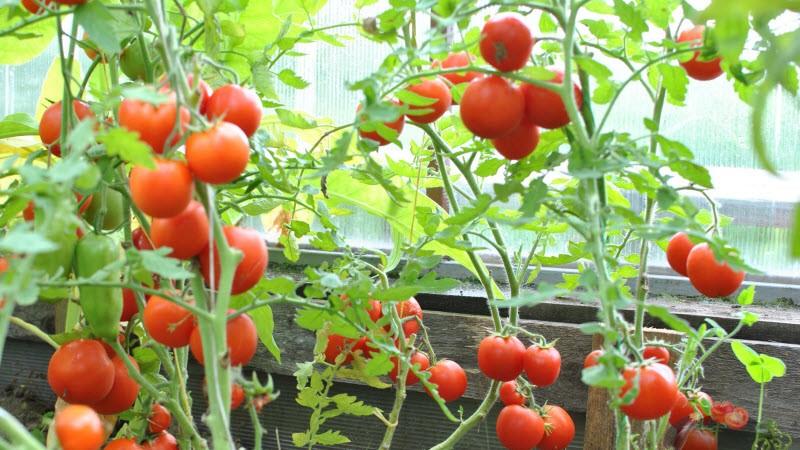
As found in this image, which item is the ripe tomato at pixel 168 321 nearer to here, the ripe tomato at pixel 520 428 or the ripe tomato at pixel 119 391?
the ripe tomato at pixel 119 391

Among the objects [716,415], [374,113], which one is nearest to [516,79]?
[374,113]

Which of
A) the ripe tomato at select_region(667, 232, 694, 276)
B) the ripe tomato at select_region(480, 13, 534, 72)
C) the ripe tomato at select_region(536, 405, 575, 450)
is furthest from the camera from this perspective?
the ripe tomato at select_region(536, 405, 575, 450)

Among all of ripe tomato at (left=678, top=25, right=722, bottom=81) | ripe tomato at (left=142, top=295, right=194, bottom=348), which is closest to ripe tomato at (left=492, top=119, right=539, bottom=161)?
ripe tomato at (left=678, top=25, right=722, bottom=81)

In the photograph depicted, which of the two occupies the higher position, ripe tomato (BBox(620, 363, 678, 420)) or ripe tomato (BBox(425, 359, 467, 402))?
ripe tomato (BBox(620, 363, 678, 420))

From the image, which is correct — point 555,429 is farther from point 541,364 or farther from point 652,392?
point 652,392

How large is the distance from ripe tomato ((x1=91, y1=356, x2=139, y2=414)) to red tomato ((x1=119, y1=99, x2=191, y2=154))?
0.24m

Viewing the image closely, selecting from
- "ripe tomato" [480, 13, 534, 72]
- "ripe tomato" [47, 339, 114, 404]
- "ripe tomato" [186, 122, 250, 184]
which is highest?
"ripe tomato" [480, 13, 534, 72]

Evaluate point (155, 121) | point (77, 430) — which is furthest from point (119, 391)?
point (155, 121)

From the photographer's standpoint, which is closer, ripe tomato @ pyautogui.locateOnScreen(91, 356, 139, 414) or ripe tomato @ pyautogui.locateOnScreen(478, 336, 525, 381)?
ripe tomato @ pyautogui.locateOnScreen(91, 356, 139, 414)

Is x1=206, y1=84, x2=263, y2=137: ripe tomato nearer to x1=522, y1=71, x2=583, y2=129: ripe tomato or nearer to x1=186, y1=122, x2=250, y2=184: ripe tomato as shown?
x1=186, y1=122, x2=250, y2=184: ripe tomato

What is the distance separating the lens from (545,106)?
0.55m

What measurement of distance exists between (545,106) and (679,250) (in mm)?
255

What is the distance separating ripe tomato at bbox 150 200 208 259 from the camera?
17.5 inches

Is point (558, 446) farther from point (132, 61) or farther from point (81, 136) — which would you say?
point (81, 136)
